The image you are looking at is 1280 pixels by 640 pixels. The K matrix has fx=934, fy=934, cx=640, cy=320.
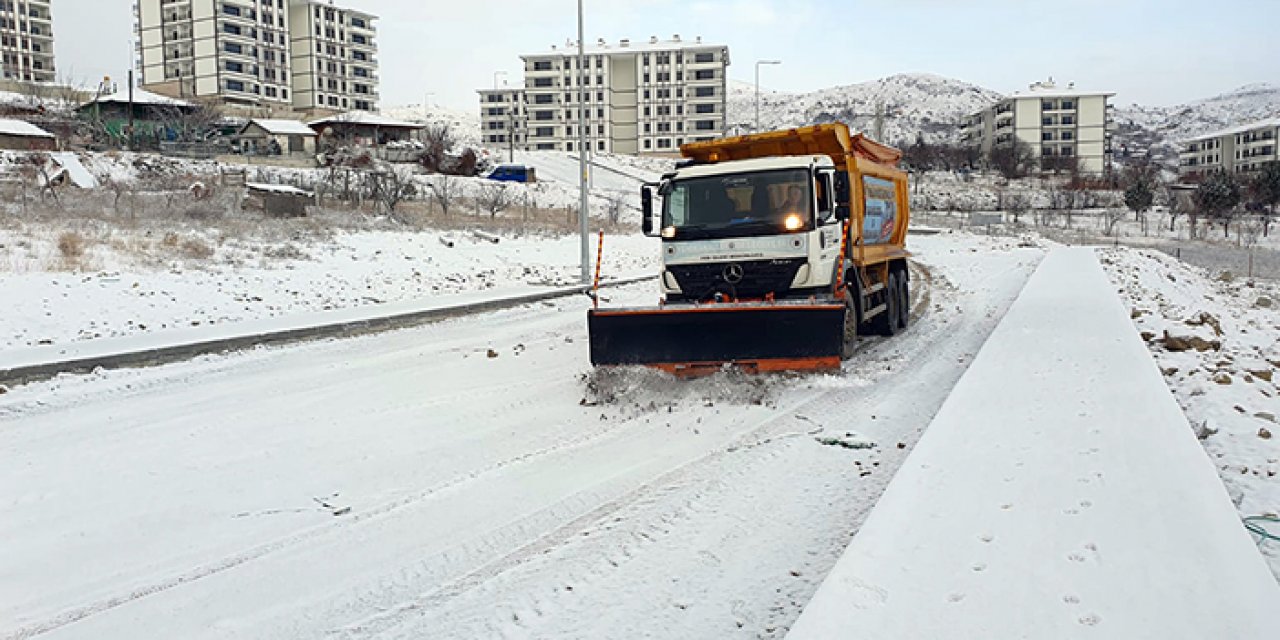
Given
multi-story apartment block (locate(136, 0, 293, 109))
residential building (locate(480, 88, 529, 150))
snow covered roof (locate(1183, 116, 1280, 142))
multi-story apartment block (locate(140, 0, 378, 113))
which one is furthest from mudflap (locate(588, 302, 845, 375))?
residential building (locate(480, 88, 529, 150))

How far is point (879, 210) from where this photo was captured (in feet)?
47.3

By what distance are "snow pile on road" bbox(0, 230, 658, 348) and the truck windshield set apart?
894 centimetres

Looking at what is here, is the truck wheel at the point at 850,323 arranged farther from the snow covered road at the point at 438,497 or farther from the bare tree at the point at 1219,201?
the bare tree at the point at 1219,201

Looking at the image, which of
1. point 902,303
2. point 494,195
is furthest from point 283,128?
point 902,303

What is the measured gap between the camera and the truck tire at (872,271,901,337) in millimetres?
14156

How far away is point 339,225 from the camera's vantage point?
2722cm

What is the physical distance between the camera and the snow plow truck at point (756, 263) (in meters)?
9.97

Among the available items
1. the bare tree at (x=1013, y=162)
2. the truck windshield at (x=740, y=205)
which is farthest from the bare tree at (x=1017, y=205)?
the truck windshield at (x=740, y=205)

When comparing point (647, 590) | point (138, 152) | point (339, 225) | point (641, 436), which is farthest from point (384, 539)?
point (138, 152)

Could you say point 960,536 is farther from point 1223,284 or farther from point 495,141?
point 495,141

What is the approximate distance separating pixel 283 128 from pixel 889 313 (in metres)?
70.6

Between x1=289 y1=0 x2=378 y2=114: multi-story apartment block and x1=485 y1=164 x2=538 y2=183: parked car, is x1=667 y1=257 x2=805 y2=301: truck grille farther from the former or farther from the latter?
x1=289 y1=0 x2=378 y2=114: multi-story apartment block

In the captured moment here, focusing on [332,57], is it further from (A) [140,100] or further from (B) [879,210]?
(B) [879,210]

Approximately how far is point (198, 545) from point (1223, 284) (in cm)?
3367
